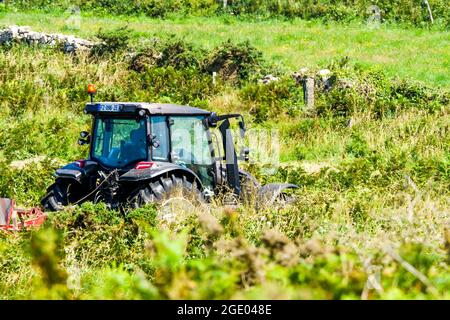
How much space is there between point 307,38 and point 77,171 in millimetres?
17033

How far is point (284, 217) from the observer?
729 centimetres

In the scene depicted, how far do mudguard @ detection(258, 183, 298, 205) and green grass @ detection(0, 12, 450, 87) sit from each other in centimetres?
1122

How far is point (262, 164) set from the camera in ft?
45.6

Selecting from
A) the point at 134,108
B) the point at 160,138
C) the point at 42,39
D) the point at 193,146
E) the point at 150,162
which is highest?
the point at 42,39

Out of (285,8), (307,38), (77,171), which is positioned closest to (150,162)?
(77,171)

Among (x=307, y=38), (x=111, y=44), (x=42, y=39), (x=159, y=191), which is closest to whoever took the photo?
(x=159, y=191)

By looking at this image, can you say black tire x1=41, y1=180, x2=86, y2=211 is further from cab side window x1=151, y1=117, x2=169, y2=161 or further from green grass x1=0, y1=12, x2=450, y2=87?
green grass x1=0, y1=12, x2=450, y2=87

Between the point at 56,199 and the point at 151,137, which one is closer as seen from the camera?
the point at 151,137

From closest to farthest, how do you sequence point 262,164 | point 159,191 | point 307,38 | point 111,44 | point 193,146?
point 159,191
point 193,146
point 262,164
point 111,44
point 307,38

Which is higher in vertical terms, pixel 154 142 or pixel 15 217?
pixel 154 142

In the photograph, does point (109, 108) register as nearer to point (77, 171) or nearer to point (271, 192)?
point (77, 171)
